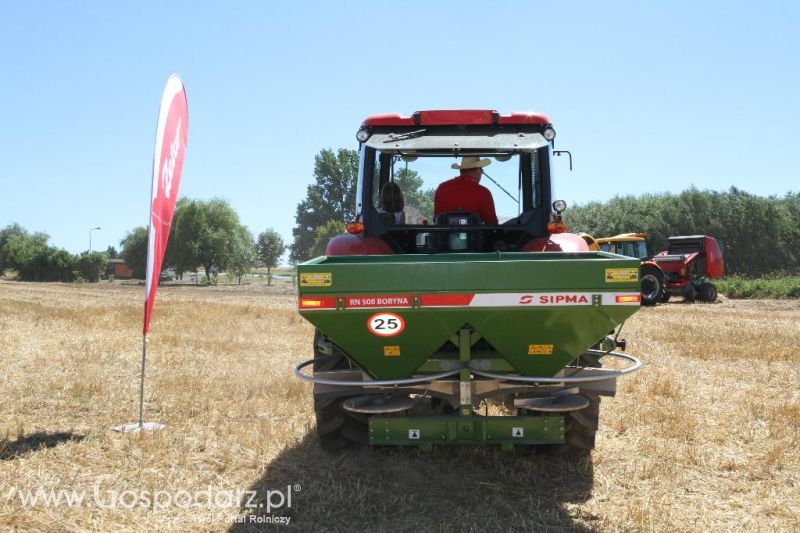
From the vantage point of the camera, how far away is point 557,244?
513 centimetres

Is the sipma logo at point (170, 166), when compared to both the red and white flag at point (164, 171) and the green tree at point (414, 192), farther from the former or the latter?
the green tree at point (414, 192)

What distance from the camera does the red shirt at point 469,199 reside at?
18.5 feet

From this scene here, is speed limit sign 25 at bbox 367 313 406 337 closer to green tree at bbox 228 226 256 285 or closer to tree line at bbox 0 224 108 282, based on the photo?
green tree at bbox 228 226 256 285

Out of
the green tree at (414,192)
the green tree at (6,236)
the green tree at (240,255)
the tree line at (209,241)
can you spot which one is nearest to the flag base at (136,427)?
the green tree at (414,192)

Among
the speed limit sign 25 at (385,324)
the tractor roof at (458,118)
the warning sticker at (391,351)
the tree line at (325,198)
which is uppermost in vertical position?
the tree line at (325,198)

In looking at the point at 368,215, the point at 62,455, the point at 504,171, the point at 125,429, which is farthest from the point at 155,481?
the point at 504,171

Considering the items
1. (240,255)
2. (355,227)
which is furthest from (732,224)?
(240,255)

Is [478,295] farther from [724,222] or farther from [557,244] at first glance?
[724,222]

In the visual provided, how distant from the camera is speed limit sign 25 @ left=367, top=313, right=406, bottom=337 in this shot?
386cm

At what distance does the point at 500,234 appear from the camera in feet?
18.2

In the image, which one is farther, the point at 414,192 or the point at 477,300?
the point at 414,192

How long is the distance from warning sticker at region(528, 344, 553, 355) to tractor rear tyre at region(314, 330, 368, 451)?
1276mm

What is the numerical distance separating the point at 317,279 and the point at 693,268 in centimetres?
2078

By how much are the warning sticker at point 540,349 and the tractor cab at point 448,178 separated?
1544mm
